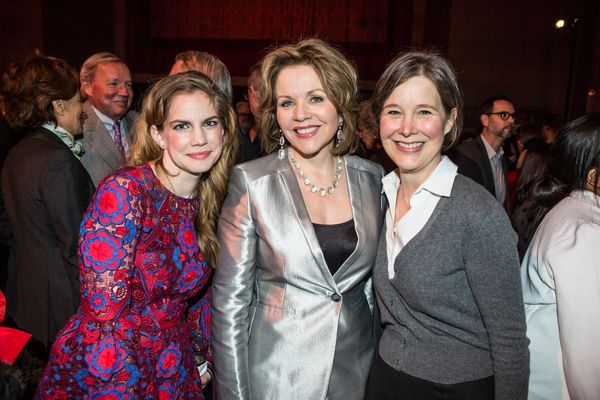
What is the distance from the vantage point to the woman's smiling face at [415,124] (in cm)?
Answer: 132

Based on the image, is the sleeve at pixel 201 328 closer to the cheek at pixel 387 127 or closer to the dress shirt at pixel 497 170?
the cheek at pixel 387 127

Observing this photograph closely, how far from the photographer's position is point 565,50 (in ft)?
25.3

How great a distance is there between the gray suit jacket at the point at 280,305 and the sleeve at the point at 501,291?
40 cm

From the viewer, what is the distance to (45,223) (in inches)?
83.1

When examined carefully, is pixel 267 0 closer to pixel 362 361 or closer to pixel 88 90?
pixel 88 90

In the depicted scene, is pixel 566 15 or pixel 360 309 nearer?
pixel 360 309

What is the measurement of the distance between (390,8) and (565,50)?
10.9 ft

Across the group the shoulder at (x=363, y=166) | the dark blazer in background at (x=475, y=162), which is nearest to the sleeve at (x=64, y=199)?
the shoulder at (x=363, y=166)

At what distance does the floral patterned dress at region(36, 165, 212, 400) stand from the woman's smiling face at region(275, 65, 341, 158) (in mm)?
510

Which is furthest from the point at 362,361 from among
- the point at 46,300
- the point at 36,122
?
the point at 36,122

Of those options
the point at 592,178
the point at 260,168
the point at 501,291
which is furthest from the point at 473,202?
the point at 260,168

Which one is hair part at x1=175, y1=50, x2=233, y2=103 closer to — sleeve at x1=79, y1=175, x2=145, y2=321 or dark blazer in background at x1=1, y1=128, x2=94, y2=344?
dark blazer in background at x1=1, y1=128, x2=94, y2=344

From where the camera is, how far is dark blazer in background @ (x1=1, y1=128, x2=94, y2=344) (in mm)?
2025

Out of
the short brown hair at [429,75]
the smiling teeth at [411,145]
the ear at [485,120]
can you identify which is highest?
the short brown hair at [429,75]
